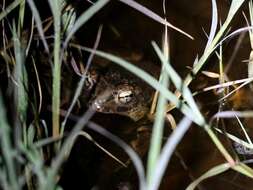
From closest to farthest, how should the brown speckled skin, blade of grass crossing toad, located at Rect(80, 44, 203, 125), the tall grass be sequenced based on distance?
1. the tall grass
2. blade of grass crossing toad, located at Rect(80, 44, 203, 125)
3. the brown speckled skin

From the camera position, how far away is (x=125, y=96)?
2.16 meters

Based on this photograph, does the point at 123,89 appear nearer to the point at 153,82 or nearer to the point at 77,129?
the point at 153,82

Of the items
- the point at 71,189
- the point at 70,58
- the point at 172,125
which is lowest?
the point at 71,189

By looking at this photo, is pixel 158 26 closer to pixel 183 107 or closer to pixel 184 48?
pixel 184 48

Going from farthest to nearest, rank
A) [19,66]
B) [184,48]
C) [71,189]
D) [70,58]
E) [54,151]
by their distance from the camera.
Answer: [184,48] → [70,58] → [71,189] → [54,151] → [19,66]

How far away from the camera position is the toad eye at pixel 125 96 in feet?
7.02

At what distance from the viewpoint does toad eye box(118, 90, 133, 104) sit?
214 cm

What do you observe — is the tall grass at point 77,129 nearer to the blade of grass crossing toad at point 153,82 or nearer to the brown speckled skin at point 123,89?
the blade of grass crossing toad at point 153,82

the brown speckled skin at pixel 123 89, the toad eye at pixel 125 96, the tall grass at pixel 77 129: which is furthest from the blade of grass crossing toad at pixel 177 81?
the toad eye at pixel 125 96

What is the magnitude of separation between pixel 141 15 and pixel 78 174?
3.44 feet

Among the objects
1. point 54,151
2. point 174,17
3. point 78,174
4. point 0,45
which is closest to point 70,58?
point 0,45

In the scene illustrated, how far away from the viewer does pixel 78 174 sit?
1.69 meters

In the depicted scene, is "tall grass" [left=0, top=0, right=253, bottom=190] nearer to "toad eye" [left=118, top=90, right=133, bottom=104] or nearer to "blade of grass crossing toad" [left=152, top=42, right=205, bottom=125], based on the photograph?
"blade of grass crossing toad" [left=152, top=42, right=205, bottom=125]

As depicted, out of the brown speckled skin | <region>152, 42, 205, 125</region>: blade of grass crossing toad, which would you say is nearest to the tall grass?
<region>152, 42, 205, 125</region>: blade of grass crossing toad
